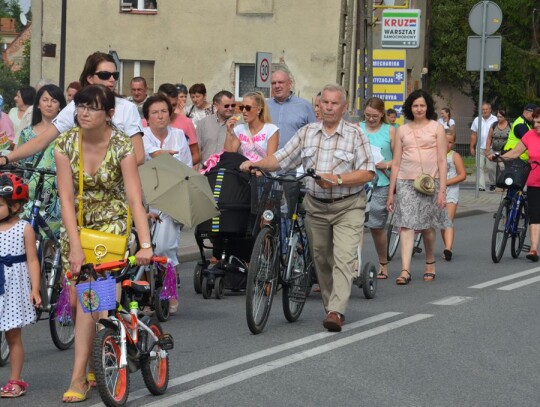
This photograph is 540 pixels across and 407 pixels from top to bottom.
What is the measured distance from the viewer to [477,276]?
14.3 meters

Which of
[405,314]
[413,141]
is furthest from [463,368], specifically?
[413,141]

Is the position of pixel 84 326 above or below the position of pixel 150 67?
below

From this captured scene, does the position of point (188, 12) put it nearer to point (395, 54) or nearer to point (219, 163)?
point (395, 54)

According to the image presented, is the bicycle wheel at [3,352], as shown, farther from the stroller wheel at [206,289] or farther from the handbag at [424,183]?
the handbag at [424,183]

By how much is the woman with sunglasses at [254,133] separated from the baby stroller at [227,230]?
57 centimetres

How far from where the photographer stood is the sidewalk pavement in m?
15.8

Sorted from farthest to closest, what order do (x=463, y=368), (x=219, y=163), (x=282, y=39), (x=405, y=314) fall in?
(x=282, y=39)
(x=219, y=163)
(x=405, y=314)
(x=463, y=368)

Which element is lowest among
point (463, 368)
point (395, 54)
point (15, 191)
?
point (463, 368)

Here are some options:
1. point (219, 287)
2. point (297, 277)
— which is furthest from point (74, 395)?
point (219, 287)

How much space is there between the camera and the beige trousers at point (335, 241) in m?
10.1

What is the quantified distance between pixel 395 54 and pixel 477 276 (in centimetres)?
1239

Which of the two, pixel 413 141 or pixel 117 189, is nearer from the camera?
pixel 117 189

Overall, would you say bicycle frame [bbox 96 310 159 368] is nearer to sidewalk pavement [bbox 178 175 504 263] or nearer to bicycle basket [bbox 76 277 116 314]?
bicycle basket [bbox 76 277 116 314]

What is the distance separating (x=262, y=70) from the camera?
21.3 m
